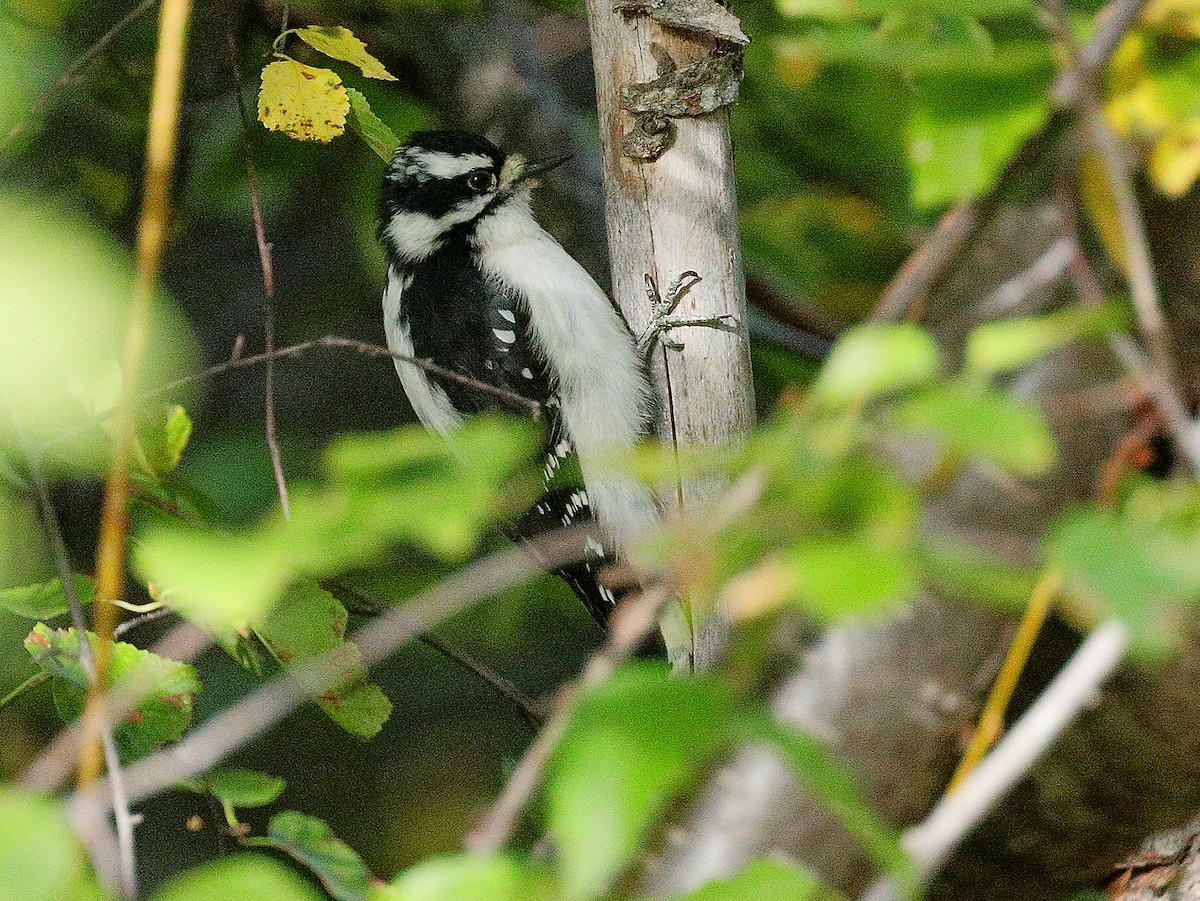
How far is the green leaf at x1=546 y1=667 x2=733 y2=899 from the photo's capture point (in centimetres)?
60

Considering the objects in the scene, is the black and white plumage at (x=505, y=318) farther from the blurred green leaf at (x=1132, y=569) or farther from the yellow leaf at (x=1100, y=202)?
the blurred green leaf at (x=1132, y=569)

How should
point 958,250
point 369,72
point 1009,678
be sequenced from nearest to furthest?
point 958,250, point 1009,678, point 369,72

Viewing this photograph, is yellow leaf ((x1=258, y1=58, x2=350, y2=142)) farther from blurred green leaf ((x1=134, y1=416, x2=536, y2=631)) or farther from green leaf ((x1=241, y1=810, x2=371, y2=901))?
blurred green leaf ((x1=134, y1=416, x2=536, y2=631))

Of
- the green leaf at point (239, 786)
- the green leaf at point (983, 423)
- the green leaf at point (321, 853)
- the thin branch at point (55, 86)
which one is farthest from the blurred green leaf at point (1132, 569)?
the thin branch at point (55, 86)

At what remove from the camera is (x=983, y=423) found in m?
0.64

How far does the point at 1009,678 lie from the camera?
3.28ft

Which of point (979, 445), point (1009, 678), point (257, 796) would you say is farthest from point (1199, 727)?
point (257, 796)

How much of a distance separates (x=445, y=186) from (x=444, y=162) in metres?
0.06

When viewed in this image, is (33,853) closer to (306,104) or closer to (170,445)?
(170,445)

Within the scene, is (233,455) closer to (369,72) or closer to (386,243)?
(386,243)

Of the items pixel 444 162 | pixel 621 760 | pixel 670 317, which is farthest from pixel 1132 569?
pixel 444 162

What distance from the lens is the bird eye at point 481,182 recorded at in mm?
2735

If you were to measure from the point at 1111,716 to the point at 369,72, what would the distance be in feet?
4.20

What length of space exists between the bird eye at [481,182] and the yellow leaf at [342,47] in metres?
0.96
